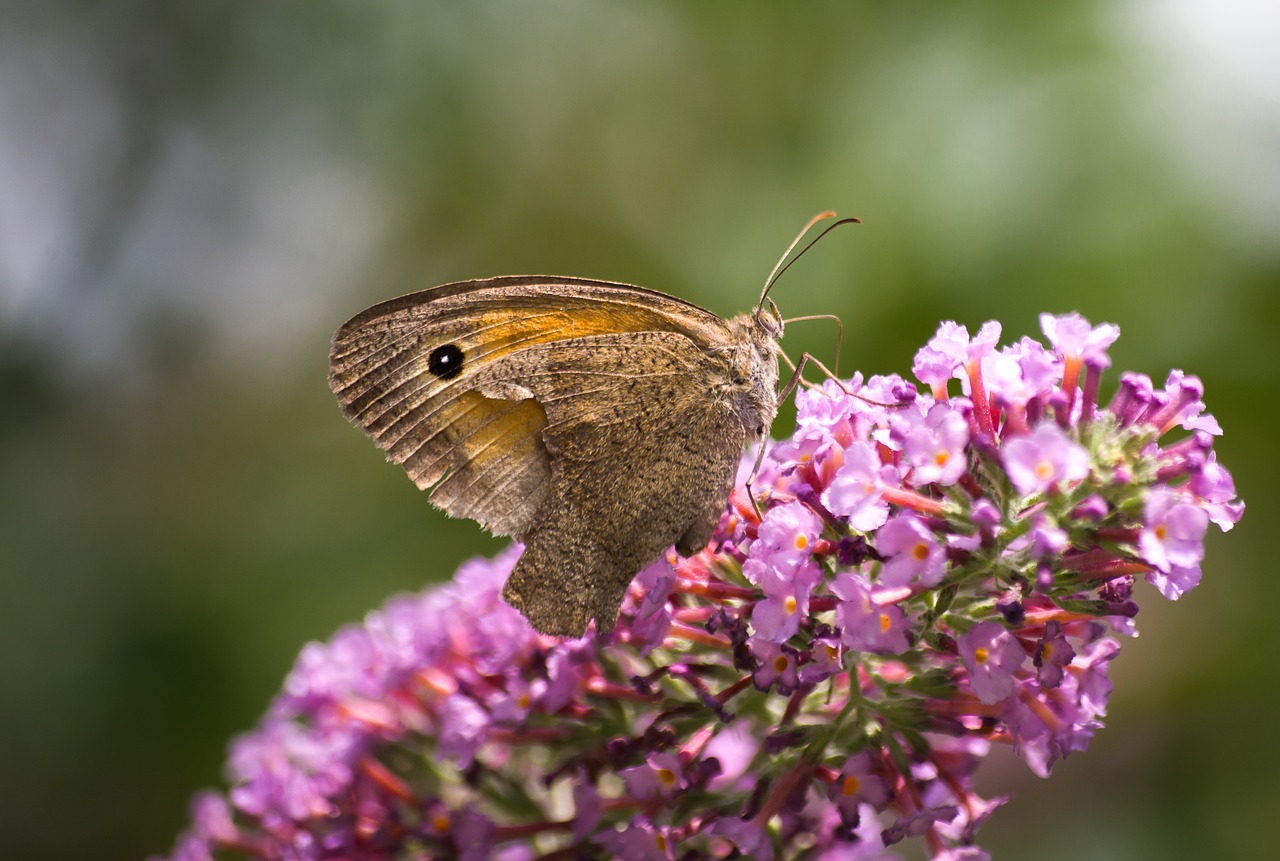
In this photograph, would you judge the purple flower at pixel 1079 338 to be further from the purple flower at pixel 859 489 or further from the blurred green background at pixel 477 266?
the blurred green background at pixel 477 266

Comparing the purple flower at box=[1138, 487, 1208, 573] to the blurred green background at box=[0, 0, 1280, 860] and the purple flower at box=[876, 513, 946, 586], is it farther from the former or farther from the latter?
the blurred green background at box=[0, 0, 1280, 860]

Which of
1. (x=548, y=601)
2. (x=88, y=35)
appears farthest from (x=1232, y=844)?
(x=88, y=35)

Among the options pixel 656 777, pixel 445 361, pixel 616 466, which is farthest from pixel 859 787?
pixel 445 361

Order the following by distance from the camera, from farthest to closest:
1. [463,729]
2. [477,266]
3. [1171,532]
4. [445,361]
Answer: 1. [477,266]
2. [463,729]
3. [445,361]
4. [1171,532]

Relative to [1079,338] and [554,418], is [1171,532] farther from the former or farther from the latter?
[554,418]

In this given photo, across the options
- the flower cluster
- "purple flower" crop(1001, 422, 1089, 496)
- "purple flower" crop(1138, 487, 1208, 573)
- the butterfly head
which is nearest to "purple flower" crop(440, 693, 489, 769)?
the flower cluster

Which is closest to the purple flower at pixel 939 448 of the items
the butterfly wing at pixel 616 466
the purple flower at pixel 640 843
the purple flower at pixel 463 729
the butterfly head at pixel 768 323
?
the butterfly wing at pixel 616 466
